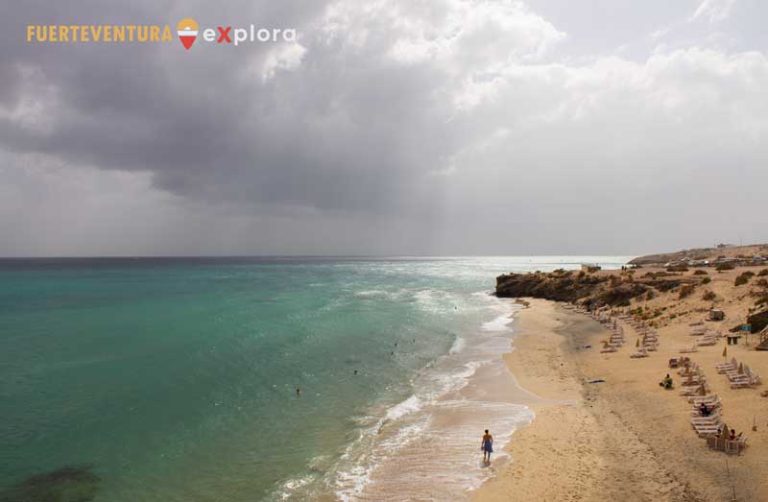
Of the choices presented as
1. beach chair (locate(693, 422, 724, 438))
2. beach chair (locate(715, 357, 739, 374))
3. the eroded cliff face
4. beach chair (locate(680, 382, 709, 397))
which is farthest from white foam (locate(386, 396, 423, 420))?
the eroded cliff face

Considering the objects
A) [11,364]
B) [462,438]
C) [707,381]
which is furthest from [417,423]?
[11,364]

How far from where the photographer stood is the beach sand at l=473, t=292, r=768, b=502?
15.2 metres

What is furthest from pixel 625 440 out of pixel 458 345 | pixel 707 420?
pixel 458 345

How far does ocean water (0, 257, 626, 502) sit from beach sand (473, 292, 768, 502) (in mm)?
1905

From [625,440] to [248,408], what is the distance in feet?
68.0

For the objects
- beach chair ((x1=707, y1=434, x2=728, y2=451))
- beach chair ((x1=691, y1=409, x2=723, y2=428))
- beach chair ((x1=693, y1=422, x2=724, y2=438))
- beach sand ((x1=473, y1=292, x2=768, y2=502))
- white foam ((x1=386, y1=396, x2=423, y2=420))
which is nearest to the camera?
beach sand ((x1=473, y1=292, x2=768, y2=502))

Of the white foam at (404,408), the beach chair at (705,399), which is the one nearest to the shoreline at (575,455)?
the beach chair at (705,399)

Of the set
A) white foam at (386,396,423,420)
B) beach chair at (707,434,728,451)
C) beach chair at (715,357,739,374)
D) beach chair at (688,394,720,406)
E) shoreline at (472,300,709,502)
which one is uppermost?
beach chair at (715,357,739,374)

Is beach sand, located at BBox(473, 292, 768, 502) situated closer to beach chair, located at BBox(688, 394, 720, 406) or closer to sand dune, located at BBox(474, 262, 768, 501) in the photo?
sand dune, located at BBox(474, 262, 768, 501)

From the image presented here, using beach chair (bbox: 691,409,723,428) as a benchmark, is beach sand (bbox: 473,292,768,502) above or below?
below

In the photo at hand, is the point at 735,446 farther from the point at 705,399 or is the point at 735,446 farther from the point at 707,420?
the point at 705,399

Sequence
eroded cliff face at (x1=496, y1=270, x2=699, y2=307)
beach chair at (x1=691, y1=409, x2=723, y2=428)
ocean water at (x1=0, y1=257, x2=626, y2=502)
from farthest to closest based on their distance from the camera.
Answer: eroded cliff face at (x1=496, y1=270, x2=699, y2=307) < beach chair at (x1=691, y1=409, x2=723, y2=428) < ocean water at (x1=0, y1=257, x2=626, y2=502)

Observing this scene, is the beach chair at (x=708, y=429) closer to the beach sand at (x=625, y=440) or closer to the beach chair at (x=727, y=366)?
the beach sand at (x=625, y=440)

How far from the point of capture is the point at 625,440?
19.1 metres
